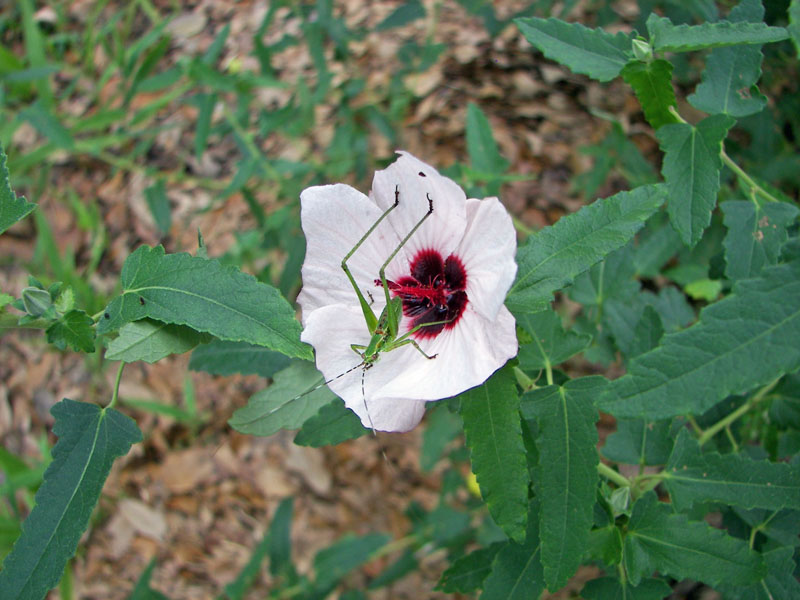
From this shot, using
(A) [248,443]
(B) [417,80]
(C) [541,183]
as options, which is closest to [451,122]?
(B) [417,80]

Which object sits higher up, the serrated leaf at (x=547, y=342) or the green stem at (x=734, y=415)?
the serrated leaf at (x=547, y=342)

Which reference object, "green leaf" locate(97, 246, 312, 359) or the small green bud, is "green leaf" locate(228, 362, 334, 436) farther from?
the small green bud

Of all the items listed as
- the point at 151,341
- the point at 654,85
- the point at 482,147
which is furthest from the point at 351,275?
the point at 482,147

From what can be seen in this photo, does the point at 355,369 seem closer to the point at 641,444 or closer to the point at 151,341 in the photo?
the point at 151,341

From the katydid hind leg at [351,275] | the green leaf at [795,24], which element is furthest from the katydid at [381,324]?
the green leaf at [795,24]

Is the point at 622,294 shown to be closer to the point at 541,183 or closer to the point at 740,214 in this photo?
the point at 740,214

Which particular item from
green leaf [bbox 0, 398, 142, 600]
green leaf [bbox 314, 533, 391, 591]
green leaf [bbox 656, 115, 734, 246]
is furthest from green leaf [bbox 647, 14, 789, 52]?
green leaf [bbox 314, 533, 391, 591]

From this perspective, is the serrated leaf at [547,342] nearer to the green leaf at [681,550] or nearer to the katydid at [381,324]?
the katydid at [381,324]
